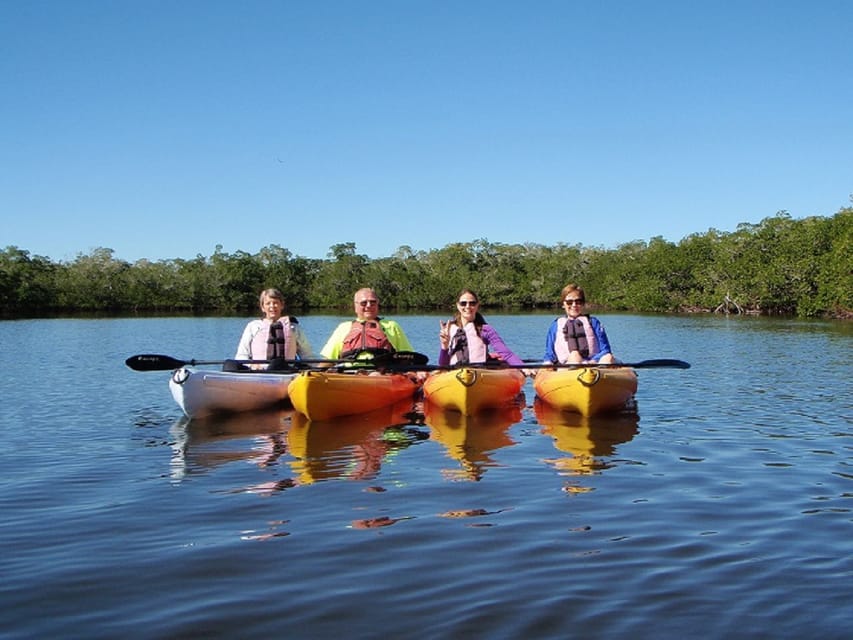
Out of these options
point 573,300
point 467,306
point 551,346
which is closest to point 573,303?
point 573,300

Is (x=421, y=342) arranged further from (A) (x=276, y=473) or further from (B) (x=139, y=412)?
(A) (x=276, y=473)

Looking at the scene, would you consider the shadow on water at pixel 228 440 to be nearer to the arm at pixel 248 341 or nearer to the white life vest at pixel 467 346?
the arm at pixel 248 341

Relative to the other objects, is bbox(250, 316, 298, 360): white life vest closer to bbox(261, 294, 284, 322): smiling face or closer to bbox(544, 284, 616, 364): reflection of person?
bbox(261, 294, 284, 322): smiling face

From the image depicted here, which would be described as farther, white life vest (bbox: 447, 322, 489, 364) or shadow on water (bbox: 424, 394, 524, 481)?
white life vest (bbox: 447, 322, 489, 364)

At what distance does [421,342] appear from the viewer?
2627cm

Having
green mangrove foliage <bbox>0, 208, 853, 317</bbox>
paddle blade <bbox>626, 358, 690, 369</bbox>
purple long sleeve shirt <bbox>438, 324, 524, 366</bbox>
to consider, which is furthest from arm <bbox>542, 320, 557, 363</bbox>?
green mangrove foliage <bbox>0, 208, 853, 317</bbox>

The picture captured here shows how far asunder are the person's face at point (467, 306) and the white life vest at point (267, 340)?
7.17ft

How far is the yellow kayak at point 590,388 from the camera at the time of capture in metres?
9.20

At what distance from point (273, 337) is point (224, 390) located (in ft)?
3.62

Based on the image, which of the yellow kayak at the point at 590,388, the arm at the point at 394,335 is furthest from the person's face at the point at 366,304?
the yellow kayak at the point at 590,388

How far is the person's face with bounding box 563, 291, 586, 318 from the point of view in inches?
403

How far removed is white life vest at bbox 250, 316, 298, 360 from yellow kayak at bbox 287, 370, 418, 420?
0.96 m

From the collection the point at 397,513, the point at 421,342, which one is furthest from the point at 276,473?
the point at 421,342

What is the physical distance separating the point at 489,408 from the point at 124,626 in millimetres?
6831
